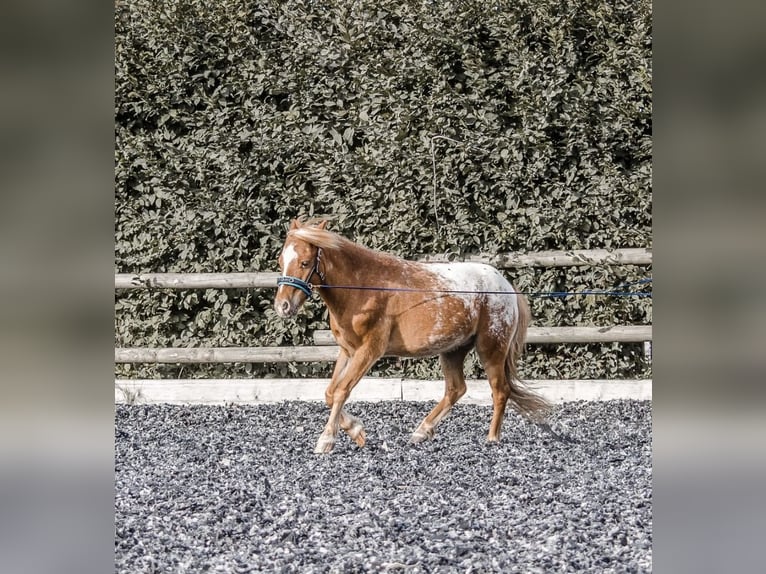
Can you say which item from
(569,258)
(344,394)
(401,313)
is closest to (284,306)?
(344,394)

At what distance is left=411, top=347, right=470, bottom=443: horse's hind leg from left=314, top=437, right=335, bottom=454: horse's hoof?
50 cm

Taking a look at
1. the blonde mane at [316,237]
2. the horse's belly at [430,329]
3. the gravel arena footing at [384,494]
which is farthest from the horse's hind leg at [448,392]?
the blonde mane at [316,237]

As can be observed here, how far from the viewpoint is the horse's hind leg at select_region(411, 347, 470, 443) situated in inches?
187

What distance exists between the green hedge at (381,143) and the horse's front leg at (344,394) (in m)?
1.92

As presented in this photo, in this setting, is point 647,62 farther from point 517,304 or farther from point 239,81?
point 239,81

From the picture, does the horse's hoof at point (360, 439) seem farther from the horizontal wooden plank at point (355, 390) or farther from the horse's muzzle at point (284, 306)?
the horizontal wooden plank at point (355, 390)

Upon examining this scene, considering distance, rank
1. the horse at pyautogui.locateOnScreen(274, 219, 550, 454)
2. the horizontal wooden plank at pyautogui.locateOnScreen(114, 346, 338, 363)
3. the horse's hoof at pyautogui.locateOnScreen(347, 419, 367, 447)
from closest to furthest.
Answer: the horse at pyautogui.locateOnScreen(274, 219, 550, 454), the horse's hoof at pyautogui.locateOnScreen(347, 419, 367, 447), the horizontal wooden plank at pyautogui.locateOnScreen(114, 346, 338, 363)

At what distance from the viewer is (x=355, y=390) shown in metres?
6.37

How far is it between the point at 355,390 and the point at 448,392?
5.36 feet

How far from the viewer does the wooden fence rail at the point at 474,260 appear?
6074mm

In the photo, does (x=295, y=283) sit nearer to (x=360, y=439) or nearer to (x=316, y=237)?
(x=316, y=237)

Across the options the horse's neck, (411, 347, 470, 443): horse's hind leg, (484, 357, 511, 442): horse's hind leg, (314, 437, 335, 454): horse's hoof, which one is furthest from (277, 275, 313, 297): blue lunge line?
(484, 357, 511, 442): horse's hind leg

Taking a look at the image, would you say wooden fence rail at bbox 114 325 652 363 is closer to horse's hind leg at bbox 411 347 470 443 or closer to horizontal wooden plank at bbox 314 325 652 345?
horizontal wooden plank at bbox 314 325 652 345
